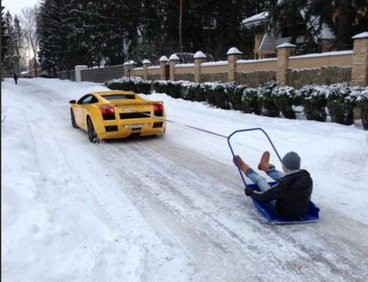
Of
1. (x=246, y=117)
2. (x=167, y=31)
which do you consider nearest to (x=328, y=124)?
(x=246, y=117)

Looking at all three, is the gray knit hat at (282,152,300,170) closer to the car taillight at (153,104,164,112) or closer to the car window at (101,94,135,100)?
the car taillight at (153,104,164,112)

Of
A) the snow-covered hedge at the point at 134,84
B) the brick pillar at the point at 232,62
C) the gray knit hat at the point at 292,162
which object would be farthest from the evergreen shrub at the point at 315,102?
the snow-covered hedge at the point at 134,84

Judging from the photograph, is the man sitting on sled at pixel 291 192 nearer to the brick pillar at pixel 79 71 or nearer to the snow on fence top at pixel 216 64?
the snow on fence top at pixel 216 64

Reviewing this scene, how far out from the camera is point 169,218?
183 inches

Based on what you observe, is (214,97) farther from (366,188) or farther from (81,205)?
(81,205)

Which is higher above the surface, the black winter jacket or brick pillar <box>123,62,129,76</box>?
brick pillar <box>123,62,129,76</box>

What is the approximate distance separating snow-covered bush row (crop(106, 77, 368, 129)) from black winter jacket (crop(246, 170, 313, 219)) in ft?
20.1

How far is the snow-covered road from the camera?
3.35 meters

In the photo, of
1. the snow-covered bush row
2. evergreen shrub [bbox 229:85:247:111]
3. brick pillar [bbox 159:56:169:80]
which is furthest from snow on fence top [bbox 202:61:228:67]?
brick pillar [bbox 159:56:169:80]

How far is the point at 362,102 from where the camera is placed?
951 centimetres

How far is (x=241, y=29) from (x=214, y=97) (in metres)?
20.9

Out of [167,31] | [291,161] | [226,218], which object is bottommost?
[226,218]

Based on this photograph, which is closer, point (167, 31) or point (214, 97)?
point (214, 97)

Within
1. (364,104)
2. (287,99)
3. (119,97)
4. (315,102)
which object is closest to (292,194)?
(364,104)
